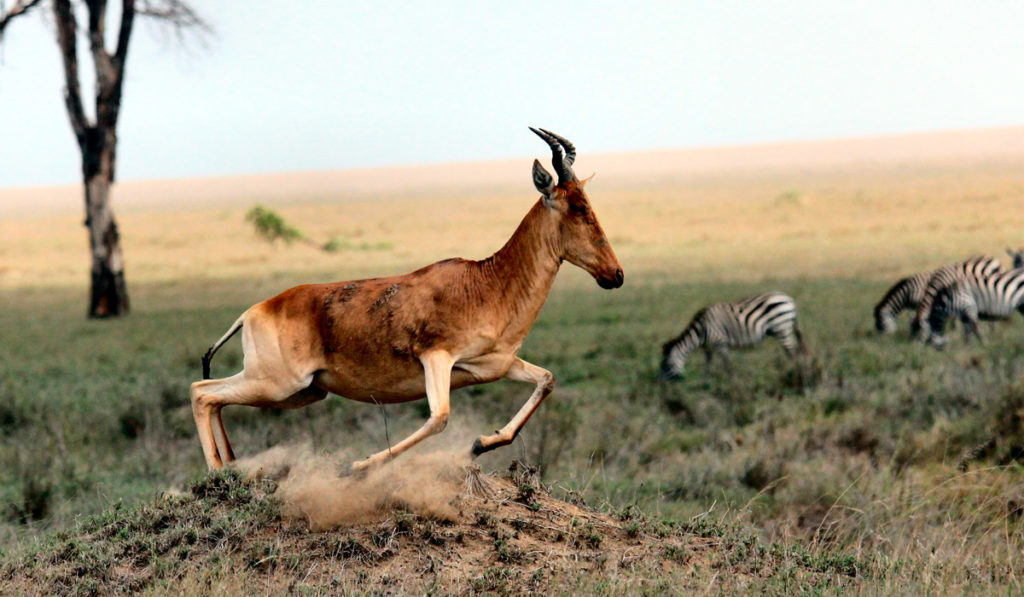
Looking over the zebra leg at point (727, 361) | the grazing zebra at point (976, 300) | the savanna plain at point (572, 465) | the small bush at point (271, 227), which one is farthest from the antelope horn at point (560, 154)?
the small bush at point (271, 227)

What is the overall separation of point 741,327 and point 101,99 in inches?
701

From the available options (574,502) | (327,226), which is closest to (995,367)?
(574,502)

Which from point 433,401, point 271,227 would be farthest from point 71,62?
point 271,227

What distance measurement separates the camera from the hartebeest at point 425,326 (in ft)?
19.1

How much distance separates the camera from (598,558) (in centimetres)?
645

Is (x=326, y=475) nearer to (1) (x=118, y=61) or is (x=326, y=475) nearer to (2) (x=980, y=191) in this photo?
(1) (x=118, y=61)

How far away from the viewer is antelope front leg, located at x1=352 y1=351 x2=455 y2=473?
18.2ft

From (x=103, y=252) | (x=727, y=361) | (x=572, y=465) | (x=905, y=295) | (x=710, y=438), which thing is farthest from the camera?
(x=103, y=252)

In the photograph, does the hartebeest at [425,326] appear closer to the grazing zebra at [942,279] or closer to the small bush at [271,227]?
the grazing zebra at [942,279]

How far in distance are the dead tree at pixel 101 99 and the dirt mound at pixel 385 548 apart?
2321 centimetres

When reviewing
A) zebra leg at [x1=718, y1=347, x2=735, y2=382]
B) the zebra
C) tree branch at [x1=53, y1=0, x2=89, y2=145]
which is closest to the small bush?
tree branch at [x1=53, y1=0, x2=89, y2=145]

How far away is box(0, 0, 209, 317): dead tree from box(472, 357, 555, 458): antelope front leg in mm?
24310

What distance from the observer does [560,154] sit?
5.75 metres

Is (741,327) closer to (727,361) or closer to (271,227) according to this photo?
(727,361)
